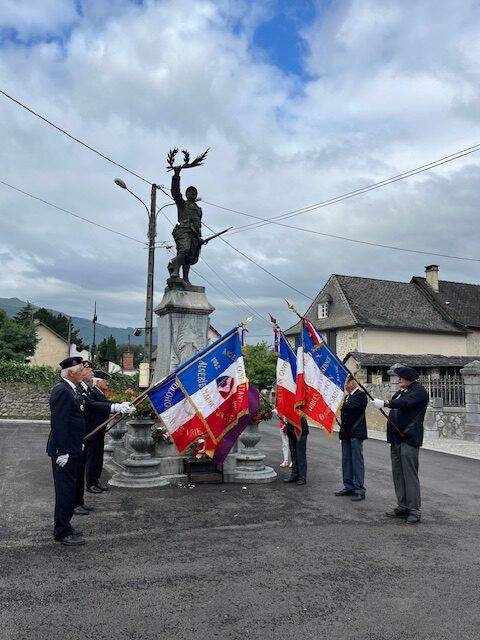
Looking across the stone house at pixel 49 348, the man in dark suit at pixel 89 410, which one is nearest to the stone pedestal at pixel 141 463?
the man in dark suit at pixel 89 410

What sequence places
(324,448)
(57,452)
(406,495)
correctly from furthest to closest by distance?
(324,448)
(406,495)
(57,452)

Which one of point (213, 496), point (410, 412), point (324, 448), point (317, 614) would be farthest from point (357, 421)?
point (324, 448)

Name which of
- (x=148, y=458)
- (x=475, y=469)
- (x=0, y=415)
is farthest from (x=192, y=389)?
(x=0, y=415)

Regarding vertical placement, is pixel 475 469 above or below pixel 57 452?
below

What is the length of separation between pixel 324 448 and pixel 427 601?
397 inches

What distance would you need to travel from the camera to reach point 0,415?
2400cm

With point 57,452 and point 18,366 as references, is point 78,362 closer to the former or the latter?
point 57,452

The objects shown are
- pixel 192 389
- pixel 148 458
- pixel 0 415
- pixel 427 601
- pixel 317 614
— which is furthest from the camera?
pixel 0 415

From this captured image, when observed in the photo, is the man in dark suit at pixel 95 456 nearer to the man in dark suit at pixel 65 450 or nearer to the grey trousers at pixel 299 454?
the man in dark suit at pixel 65 450

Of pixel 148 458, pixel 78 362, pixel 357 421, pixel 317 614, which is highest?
pixel 78 362

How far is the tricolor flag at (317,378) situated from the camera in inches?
305

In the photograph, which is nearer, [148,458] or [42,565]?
[42,565]

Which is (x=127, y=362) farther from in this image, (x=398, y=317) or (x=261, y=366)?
(x=398, y=317)

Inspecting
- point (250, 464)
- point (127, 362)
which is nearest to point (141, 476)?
point (250, 464)
